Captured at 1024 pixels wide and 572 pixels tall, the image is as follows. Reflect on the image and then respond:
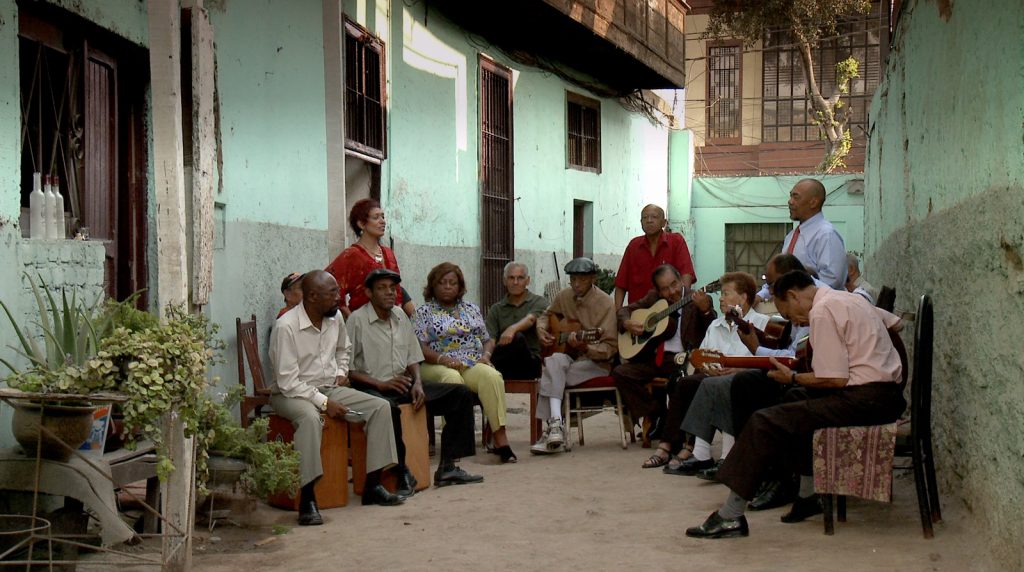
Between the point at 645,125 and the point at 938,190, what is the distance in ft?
47.4

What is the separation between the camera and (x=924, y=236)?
6.67 meters

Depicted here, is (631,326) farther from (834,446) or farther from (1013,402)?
(1013,402)

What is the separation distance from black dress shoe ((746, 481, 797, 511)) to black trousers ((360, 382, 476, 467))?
1938mm

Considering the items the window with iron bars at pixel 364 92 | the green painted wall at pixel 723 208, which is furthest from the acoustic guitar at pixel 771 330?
the green painted wall at pixel 723 208

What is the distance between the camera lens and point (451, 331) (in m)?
7.97

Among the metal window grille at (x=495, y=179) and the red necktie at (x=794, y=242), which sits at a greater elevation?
the metal window grille at (x=495, y=179)

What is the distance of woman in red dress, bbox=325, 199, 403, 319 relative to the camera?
7711 mm

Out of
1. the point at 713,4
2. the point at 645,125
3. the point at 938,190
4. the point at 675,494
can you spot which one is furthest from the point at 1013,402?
the point at 713,4

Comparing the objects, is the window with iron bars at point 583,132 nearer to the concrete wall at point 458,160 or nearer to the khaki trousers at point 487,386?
the concrete wall at point 458,160

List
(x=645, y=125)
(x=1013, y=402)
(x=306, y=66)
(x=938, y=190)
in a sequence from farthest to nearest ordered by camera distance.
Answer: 1. (x=645, y=125)
2. (x=306, y=66)
3. (x=938, y=190)
4. (x=1013, y=402)

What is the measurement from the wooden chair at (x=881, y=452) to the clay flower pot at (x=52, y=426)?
332 centimetres

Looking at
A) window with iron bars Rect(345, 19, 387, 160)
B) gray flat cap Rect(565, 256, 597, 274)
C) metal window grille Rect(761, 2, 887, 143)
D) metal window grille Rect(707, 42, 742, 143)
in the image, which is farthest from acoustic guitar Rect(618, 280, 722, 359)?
metal window grille Rect(761, 2, 887, 143)

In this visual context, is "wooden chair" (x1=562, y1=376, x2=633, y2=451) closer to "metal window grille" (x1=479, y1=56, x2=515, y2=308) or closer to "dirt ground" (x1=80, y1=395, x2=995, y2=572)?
"dirt ground" (x1=80, y1=395, x2=995, y2=572)

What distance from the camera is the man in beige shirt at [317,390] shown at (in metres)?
6.14
